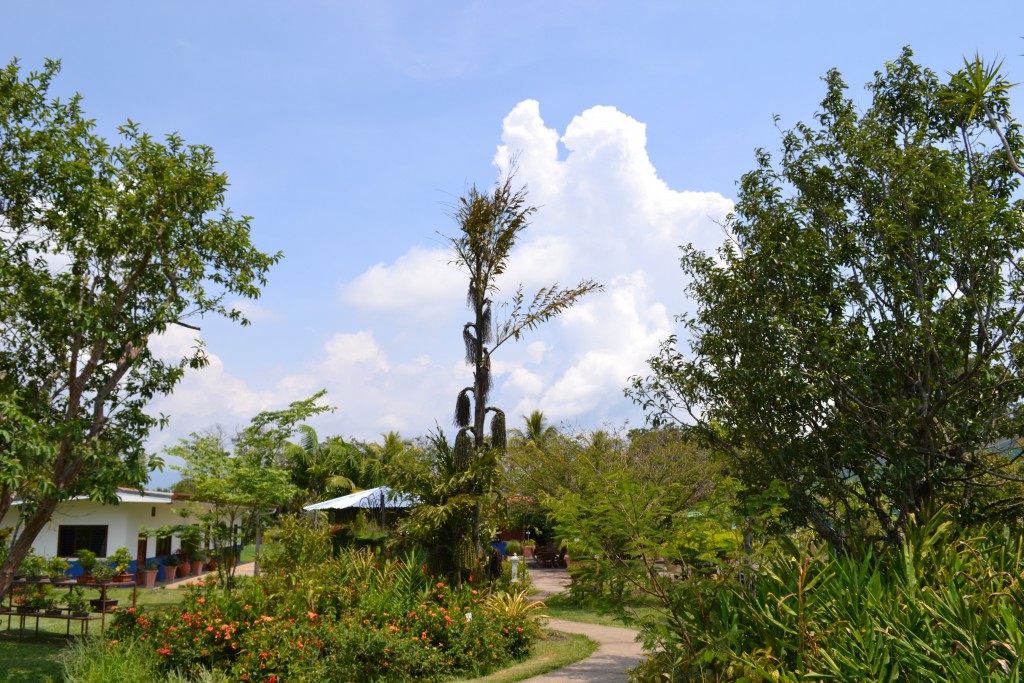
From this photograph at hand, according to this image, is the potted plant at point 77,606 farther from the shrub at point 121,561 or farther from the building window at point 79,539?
the building window at point 79,539

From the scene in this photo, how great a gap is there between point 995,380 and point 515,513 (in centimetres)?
1825

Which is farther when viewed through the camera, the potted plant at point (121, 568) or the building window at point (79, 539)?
the building window at point (79, 539)

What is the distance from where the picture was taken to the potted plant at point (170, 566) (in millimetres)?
27683

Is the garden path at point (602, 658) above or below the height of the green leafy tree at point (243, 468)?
below

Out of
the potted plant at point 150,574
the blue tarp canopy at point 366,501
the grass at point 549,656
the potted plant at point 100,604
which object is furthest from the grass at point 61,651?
the potted plant at point 150,574

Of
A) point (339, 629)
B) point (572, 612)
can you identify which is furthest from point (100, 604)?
point (572, 612)

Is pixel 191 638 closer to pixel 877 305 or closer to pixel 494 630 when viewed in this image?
pixel 494 630

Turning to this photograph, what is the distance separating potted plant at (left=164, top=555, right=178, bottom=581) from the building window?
239 centimetres

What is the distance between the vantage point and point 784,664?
6055mm

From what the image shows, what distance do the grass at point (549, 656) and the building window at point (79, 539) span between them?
1844 centimetres

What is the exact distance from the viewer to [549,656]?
1209cm

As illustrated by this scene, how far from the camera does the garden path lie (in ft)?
34.1

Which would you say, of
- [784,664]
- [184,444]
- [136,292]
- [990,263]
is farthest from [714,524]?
[184,444]

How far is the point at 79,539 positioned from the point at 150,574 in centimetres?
263
